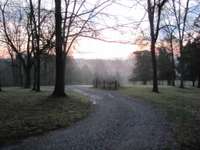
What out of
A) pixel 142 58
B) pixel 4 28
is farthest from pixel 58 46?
pixel 142 58

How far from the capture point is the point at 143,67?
53.5 m

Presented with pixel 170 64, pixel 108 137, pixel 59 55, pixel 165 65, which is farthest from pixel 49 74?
pixel 108 137

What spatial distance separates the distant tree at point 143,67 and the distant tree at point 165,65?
2436mm

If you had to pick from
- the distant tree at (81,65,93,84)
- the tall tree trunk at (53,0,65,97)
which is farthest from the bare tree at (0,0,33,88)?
the distant tree at (81,65,93,84)

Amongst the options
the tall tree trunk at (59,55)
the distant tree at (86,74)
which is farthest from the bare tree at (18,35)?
the distant tree at (86,74)

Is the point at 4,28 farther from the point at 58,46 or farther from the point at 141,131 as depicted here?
the point at 141,131

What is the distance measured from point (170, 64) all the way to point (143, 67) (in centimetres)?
557

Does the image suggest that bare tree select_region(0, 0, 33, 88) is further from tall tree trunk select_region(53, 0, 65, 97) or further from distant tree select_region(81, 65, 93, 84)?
distant tree select_region(81, 65, 93, 84)

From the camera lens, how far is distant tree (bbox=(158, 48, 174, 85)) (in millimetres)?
49688

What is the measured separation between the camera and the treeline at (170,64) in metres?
40.8

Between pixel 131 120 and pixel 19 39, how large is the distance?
107 ft

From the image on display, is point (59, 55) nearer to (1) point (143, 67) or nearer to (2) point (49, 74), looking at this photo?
(1) point (143, 67)

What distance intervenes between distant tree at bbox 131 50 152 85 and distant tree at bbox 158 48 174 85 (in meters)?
2.44

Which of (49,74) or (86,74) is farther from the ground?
(86,74)
